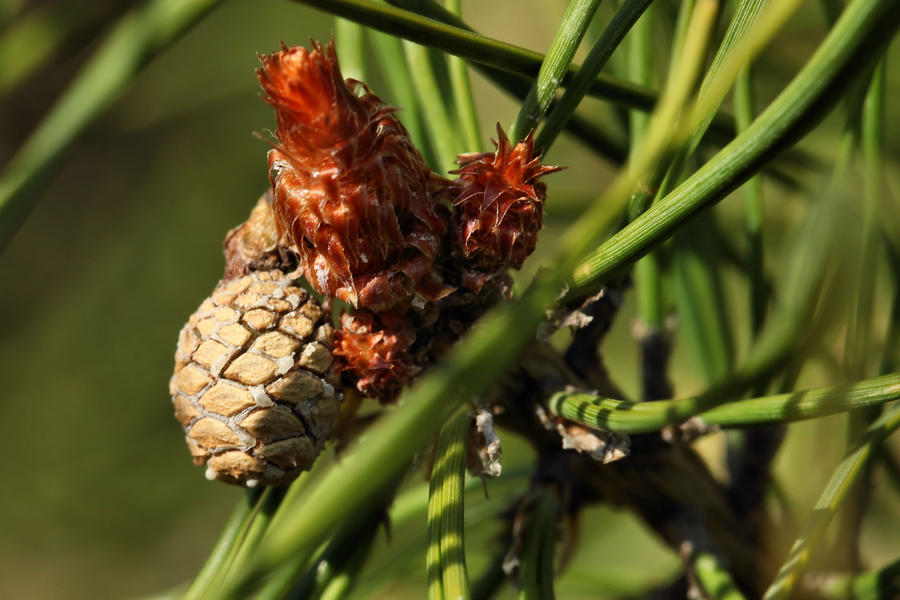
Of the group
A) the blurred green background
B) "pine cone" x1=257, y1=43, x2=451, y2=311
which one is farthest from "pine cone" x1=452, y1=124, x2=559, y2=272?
the blurred green background

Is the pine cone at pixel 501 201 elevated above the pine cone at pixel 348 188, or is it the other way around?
the pine cone at pixel 501 201

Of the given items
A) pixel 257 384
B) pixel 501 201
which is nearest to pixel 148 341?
pixel 257 384

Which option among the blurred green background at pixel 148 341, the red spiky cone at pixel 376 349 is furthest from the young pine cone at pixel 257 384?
the blurred green background at pixel 148 341

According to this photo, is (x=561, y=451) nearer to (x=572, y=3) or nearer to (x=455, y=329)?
(x=455, y=329)

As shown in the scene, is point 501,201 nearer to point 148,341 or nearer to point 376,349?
point 376,349

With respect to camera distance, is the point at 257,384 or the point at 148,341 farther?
the point at 148,341

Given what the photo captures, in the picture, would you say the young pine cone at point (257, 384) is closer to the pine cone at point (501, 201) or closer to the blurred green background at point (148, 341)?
the pine cone at point (501, 201)
